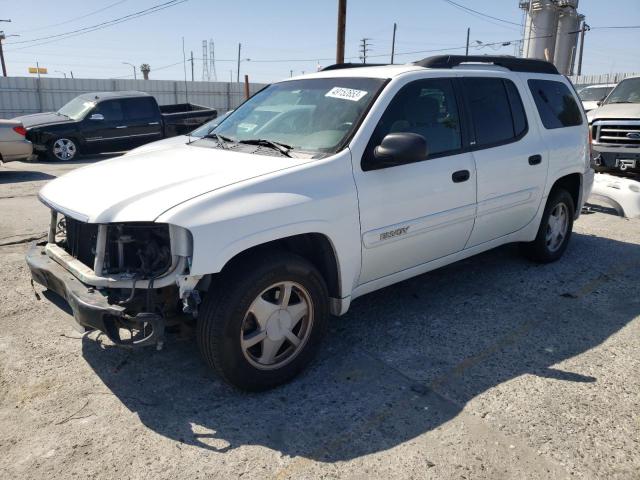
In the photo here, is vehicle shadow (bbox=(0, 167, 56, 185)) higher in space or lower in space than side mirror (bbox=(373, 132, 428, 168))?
lower

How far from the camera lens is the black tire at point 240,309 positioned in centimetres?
293

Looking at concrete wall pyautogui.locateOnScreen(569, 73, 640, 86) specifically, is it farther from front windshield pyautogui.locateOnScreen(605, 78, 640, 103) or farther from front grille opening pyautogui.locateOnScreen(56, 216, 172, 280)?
front grille opening pyautogui.locateOnScreen(56, 216, 172, 280)

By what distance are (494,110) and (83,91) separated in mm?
24156

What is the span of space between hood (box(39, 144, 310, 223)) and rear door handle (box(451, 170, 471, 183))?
1248 millimetres

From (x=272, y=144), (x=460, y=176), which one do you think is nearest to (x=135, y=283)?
(x=272, y=144)

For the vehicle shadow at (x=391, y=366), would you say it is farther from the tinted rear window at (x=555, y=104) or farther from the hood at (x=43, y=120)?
the hood at (x=43, y=120)

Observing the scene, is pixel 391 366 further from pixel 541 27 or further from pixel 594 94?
pixel 541 27

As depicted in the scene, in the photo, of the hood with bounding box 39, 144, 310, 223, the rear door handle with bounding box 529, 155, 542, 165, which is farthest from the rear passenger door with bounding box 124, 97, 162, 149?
the rear door handle with bounding box 529, 155, 542, 165

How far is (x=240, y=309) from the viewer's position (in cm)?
296

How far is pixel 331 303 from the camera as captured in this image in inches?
140

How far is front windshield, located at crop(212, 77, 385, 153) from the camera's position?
3602 mm

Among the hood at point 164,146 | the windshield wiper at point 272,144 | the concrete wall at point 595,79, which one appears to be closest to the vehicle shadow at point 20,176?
the hood at point 164,146

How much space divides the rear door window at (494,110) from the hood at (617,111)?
6689mm

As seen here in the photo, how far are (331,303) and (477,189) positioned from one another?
1568 millimetres
